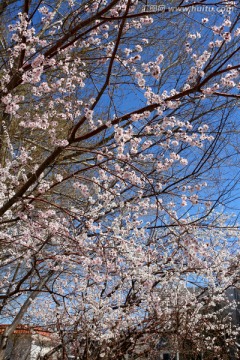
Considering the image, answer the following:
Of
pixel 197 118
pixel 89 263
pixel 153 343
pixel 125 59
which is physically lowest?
pixel 153 343

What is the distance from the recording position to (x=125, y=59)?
4367 mm

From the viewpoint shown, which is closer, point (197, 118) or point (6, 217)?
point (6, 217)

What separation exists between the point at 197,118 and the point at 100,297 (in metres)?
3.04

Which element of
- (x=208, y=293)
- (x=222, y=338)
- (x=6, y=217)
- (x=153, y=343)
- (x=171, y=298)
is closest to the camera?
(x=6, y=217)

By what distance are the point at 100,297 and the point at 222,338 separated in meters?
8.42

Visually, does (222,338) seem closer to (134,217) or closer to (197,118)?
(134,217)

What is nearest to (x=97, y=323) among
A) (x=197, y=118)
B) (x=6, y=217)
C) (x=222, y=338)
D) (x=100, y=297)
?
(x=100, y=297)

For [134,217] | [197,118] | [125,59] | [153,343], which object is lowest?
[153,343]

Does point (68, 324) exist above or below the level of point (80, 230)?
below

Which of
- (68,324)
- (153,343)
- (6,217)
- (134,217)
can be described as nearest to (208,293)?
(153,343)

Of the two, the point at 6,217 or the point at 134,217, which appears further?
the point at 134,217

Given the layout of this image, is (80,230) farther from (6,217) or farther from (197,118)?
(197,118)

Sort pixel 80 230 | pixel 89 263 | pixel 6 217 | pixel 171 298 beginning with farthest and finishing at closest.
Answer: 1. pixel 171 298
2. pixel 80 230
3. pixel 6 217
4. pixel 89 263

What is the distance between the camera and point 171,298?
23.0 ft
